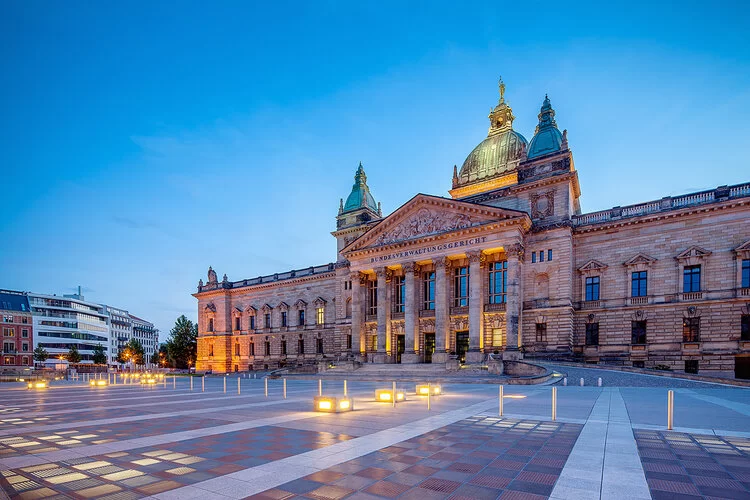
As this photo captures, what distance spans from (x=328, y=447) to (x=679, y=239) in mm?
40565

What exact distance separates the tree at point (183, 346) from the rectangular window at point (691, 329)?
74702 mm

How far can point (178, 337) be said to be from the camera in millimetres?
76375

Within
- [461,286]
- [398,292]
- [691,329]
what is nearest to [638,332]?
[691,329]

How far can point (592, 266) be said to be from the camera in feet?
135

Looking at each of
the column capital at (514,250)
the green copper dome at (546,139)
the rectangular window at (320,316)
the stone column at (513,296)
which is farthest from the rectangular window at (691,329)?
the rectangular window at (320,316)

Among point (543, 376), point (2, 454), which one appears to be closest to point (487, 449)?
point (2, 454)

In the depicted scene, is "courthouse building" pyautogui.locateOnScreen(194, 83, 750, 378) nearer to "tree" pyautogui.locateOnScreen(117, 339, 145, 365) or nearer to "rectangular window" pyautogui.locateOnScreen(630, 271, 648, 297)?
"rectangular window" pyautogui.locateOnScreen(630, 271, 648, 297)

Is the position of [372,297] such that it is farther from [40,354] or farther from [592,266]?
[40,354]

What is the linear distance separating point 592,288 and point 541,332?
22.6 ft

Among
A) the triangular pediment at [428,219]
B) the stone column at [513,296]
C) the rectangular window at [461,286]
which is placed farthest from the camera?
the rectangular window at [461,286]

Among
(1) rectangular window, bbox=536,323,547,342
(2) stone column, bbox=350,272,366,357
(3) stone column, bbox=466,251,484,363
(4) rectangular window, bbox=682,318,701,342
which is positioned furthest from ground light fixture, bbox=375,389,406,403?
(2) stone column, bbox=350,272,366,357

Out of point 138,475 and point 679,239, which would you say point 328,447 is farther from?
point 679,239

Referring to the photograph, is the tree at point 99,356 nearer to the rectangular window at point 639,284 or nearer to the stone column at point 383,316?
the stone column at point 383,316

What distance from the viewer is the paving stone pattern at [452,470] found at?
6344mm
